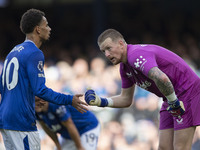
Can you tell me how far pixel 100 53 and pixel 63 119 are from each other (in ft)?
22.7

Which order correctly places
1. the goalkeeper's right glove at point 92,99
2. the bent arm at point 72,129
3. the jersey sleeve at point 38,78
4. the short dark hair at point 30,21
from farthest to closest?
the bent arm at point 72,129 < the goalkeeper's right glove at point 92,99 < the short dark hair at point 30,21 < the jersey sleeve at point 38,78

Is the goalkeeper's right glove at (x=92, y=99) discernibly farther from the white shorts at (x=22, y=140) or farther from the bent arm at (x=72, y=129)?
the bent arm at (x=72, y=129)

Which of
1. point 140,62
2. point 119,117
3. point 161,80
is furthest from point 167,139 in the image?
point 119,117

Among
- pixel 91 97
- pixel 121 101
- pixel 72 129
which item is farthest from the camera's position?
pixel 72 129

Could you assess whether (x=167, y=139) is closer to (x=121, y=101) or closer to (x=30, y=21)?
(x=121, y=101)

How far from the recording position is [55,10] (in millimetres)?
18797

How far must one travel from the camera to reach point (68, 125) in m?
6.94

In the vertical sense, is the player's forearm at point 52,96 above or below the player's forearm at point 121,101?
above

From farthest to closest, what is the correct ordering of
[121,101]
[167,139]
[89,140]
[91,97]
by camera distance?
[89,140] < [121,101] < [167,139] < [91,97]

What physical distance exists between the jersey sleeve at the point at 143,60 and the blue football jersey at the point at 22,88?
35.8 inches

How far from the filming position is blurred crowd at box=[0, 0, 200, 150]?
9875 millimetres

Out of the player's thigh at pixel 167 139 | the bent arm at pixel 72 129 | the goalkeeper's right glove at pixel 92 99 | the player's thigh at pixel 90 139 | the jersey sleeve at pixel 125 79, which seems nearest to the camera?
the goalkeeper's right glove at pixel 92 99

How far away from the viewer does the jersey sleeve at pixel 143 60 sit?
5364mm

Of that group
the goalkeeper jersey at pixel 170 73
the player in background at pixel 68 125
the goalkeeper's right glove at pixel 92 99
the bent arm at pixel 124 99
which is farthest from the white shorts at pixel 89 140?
the goalkeeper jersey at pixel 170 73
